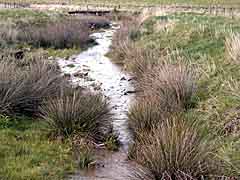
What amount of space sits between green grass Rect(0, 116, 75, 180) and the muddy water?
0.54 m

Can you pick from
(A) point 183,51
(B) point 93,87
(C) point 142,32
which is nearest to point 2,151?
(B) point 93,87

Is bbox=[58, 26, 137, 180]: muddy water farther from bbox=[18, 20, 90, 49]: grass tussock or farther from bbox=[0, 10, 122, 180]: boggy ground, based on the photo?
bbox=[18, 20, 90, 49]: grass tussock

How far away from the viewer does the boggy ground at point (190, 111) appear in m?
7.00

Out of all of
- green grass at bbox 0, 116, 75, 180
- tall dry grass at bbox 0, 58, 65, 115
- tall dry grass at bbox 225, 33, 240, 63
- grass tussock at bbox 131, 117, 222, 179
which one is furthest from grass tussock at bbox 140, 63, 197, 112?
Result: grass tussock at bbox 131, 117, 222, 179

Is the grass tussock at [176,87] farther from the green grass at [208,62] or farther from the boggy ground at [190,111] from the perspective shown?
the green grass at [208,62]

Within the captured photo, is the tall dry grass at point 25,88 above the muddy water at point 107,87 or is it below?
above

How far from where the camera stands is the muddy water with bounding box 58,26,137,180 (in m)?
8.52

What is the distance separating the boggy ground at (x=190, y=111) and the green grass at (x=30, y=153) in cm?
148

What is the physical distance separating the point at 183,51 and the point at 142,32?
34.6ft

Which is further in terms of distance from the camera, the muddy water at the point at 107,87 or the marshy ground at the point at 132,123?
the muddy water at the point at 107,87

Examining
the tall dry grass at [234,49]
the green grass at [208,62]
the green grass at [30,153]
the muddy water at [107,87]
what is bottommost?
the muddy water at [107,87]

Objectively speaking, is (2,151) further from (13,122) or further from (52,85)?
(52,85)

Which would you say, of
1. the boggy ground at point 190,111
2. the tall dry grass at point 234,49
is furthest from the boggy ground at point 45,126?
the tall dry grass at point 234,49

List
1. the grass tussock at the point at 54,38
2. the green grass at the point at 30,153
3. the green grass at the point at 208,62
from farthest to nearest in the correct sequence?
the grass tussock at the point at 54,38 < the green grass at the point at 208,62 < the green grass at the point at 30,153
